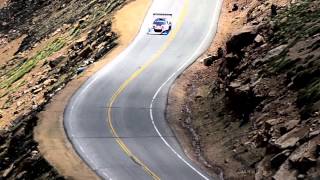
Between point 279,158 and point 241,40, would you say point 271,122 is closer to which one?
point 279,158

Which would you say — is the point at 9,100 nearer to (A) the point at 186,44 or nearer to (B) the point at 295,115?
(A) the point at 186,44

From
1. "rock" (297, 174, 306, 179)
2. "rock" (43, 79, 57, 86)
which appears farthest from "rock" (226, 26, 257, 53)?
"rock" (297, 174, 306, 179)

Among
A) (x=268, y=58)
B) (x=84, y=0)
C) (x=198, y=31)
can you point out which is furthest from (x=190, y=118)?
(x=84, y=0)

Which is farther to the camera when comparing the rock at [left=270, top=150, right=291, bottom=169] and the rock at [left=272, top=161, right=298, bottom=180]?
the rock at [left=270, top=150, right=291, bottom=169]

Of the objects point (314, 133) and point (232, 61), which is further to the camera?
point (232, 61)

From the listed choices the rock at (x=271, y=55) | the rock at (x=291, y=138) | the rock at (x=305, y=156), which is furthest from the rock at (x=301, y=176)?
the rock at (x=271, y=55)

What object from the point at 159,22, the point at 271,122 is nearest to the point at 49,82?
the point at 159,22

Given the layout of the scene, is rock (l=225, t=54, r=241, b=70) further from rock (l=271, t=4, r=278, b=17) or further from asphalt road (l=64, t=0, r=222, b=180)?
rock (l=271, t=4, r=278, b=17)
